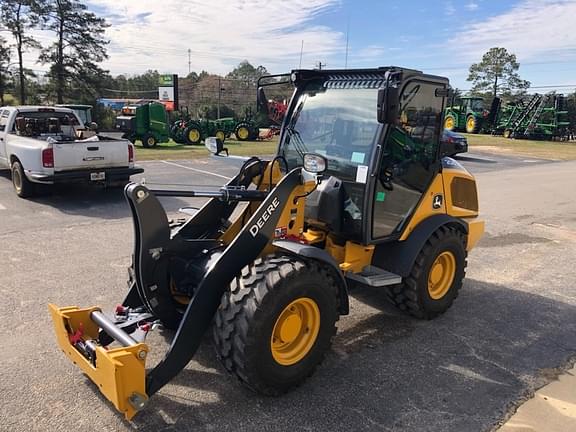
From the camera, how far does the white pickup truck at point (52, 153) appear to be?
924cm

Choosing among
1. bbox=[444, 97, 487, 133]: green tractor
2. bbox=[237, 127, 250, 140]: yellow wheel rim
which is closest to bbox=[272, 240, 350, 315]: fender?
bbox=[237, 127, 250, 140]: yellow wheel rim

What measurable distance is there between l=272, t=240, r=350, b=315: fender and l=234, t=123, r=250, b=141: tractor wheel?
2349 cm

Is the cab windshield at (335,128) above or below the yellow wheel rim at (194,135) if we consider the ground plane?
above

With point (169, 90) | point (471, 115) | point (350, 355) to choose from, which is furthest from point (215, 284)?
point (471, 115)

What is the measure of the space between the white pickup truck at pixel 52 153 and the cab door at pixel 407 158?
23.3 ft

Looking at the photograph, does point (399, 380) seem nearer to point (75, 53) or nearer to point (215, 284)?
point (215, 284)

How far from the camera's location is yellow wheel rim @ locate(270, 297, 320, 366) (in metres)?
3.25

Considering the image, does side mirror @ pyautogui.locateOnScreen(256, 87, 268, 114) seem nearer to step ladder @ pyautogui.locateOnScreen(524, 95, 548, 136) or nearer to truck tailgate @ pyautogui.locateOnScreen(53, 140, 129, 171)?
truck tailgate @ pyautogui.locateOnScreen(53, 140, 129, 171)

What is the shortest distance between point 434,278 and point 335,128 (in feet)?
5.62

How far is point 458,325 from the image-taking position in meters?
4.56

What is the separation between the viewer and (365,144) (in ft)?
13.4

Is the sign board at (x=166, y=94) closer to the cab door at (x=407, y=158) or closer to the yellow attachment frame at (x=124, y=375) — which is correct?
the cab door at (x=407, y=158)

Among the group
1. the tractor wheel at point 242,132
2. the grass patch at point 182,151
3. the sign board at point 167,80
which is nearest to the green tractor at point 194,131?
the grass patch at point 182,151

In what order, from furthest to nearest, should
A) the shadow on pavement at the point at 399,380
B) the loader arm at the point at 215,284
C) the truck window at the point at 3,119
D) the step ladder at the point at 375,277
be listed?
the truck window at the point at 3,119, the step ladder at the point at 375,277, the shadow on pavement at the point at 399,380, the loader arm at the point at 215,284
